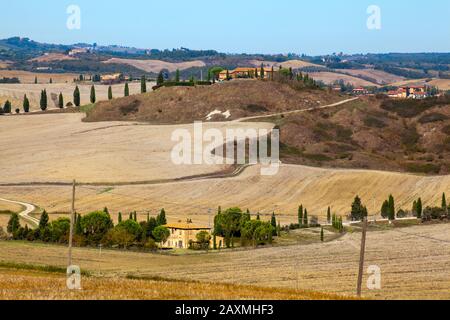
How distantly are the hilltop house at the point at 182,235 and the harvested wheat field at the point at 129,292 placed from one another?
169 ft

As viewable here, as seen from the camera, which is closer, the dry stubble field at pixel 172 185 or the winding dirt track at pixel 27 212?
the winding dirt track at pixel 27 212

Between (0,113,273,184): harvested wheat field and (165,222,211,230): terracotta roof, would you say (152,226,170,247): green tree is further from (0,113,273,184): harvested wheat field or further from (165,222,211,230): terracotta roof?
(0,113,273,184): harvested wheat field

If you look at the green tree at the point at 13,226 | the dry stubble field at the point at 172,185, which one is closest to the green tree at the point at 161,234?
the green tree at the point at 13,226

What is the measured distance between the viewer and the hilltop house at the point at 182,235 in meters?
96.2

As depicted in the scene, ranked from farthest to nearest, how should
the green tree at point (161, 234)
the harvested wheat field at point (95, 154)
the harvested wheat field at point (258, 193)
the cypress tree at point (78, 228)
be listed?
the harvested wheat field at point (95, 154) < the harvested wheat field at point (258, 193) < the green tree at point (161, 234) < the cypress tree at point (78, 228)

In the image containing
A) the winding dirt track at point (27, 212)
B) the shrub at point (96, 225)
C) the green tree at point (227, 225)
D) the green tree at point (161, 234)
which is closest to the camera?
the shrub at point (96, 225)

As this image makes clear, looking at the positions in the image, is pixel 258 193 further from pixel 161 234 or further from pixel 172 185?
pixel 161 234

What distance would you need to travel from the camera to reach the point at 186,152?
169 m

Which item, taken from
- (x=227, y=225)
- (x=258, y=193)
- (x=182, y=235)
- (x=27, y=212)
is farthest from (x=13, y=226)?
(x=258, y=193)

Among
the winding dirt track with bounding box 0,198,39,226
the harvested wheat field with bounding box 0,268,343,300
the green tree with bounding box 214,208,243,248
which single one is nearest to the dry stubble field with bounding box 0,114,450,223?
the winding dirt track with bounding box 0,198,39,226

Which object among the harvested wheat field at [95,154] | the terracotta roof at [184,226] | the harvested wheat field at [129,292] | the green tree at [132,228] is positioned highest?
the harvested wheat field at [129,292]

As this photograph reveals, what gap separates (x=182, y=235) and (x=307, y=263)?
2599 centimetres

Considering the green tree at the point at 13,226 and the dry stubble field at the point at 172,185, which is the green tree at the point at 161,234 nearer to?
the green tree at the point at 13,226
